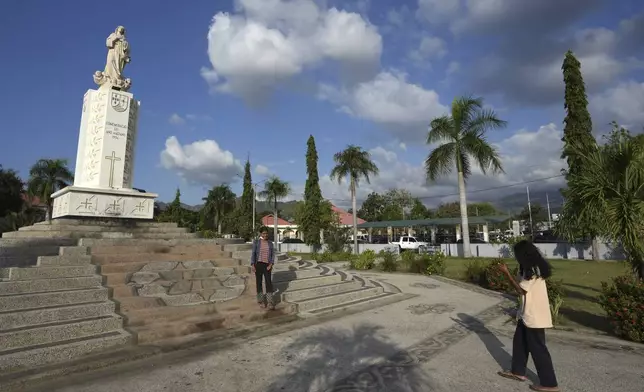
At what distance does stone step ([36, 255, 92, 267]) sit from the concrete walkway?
10.4 feet

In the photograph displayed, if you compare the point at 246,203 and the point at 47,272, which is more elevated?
the point at 246,203

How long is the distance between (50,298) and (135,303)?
1.19 m

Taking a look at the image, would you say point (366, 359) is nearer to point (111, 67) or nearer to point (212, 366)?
point (212, 366)

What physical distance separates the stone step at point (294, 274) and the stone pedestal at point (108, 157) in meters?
4.11

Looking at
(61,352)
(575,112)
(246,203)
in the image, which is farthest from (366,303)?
(246,203)

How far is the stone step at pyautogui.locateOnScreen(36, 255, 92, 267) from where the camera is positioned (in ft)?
20.8

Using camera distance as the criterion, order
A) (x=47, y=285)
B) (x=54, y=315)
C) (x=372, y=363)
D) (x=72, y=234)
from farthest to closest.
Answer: (x=72, y=234) → (x=47, y=285) → (x=54, y=315) → (x=372, y=363)

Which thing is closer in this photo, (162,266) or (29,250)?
(29,250)

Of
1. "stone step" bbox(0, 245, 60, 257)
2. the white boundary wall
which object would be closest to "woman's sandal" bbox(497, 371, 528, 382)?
"stone step" bbox(0, 245, 60, 257)

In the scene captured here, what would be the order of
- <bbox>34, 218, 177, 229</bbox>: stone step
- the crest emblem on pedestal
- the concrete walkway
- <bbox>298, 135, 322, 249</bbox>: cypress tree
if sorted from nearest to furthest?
the concrete walkway, <bbox>34, 218, 177, 229</bbox>: stone step, the crest emblem on pedestal, <bbox>298, 135, 322, 249</bbox>: cypress tree

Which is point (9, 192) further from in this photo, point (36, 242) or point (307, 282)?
point (307, 282)

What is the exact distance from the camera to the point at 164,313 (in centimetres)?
595

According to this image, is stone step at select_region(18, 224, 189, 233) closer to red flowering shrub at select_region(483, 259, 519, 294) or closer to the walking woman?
the walking woman

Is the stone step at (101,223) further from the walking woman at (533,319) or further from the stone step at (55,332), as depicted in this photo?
the walking woman at (533,319)
